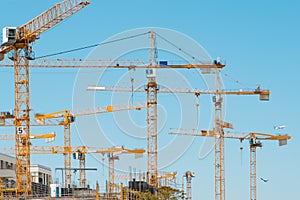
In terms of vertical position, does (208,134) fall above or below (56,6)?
below

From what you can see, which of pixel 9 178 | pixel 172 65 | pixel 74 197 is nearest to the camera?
pixel 74 197

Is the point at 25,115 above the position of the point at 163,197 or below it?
above

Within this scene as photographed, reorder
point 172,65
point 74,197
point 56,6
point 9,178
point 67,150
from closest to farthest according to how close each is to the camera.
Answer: point 74,197 → point 56,6 → point 9,178 → point 172,65 → point 67,150

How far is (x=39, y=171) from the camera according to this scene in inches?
7254

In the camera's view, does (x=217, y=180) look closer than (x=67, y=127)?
No

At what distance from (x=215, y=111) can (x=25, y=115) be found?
3050 inches

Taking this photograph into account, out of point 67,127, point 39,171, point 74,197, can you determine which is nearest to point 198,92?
point 67,127

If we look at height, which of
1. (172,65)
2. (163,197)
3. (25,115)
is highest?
(172,65)

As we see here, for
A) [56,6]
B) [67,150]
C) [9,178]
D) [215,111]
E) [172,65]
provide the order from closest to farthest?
[56,6] < [9,178] < [172,65] < [67,150] < [215,111]

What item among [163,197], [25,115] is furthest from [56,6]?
[163,197]

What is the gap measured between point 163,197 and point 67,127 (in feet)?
176

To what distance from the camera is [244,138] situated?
7500 inches

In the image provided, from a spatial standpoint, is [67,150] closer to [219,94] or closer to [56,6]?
[219,94]

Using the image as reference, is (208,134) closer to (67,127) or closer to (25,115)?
(67,127)
